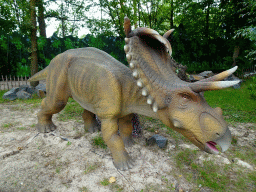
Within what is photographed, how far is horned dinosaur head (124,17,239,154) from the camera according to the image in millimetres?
1568

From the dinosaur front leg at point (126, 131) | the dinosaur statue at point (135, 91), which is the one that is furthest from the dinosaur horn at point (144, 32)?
the dinosaur front leg at point (126, 131)

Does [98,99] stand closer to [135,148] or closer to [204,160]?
[135,148]

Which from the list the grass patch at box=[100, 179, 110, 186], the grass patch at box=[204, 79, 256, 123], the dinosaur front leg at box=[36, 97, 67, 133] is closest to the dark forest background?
the grass patch at box=[204, 79, 256, 123]

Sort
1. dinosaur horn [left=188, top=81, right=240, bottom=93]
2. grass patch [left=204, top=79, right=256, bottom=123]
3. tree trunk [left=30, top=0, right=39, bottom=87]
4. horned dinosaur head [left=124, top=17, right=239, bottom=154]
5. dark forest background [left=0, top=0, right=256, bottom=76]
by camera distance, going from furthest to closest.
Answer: dark forest background [left=0, top=0, right=256, bottom=76]
tree trunk [left=30, top=0, right=39, bottom=87]
grass patch [left=204, top=79, right=256, bottom=123]
horned dinosaur head [left=124, top=17, right=239, bottom=154]
dinosaur horn [left=188, top=81, right=240, bottom=93]

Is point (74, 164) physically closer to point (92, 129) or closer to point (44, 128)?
point (92, 129)

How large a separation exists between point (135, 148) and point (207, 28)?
10.7m

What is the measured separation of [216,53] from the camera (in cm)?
1102

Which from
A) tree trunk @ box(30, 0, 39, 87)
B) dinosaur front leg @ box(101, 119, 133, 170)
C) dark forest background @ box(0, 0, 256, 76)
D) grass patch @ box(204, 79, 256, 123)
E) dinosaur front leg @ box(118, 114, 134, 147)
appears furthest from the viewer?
dark forest background @ box(0, 0, 256, 76)

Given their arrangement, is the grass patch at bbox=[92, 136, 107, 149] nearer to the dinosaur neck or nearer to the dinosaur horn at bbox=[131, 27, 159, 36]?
the dinosaur neck

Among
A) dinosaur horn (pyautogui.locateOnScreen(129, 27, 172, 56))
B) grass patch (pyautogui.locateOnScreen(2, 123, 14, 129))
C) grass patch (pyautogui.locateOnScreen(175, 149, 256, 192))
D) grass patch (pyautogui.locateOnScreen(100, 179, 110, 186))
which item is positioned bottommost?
grass patch (pyautogui.locateOnScreen(175, 149, 256, 192))

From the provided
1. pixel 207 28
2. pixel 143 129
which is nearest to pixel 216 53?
pixel 207 28

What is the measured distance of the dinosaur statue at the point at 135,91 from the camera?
1.60 m

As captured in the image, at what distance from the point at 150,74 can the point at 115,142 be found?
1.00m

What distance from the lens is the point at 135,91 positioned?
6.73 feet
